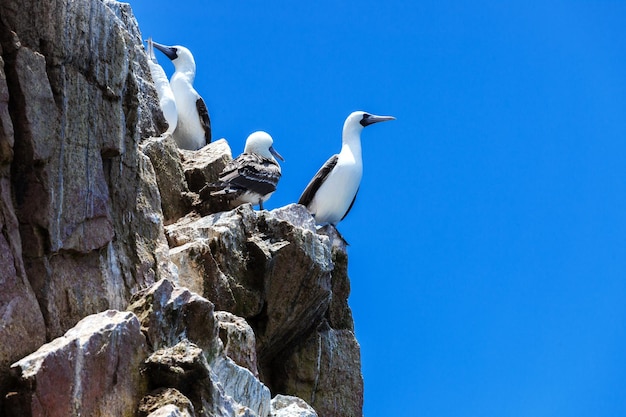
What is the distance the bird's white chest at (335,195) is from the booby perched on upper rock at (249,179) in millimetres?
1207

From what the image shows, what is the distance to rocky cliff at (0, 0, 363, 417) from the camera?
828cm

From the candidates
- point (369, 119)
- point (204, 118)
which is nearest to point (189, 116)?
point (204, 118)

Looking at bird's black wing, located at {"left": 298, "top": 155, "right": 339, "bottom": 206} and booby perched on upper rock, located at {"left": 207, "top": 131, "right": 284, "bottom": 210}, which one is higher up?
bird's black wing, located at {"left": 298, "top": 155, "right": 339, "bottom": 206}

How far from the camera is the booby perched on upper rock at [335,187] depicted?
56.0ft

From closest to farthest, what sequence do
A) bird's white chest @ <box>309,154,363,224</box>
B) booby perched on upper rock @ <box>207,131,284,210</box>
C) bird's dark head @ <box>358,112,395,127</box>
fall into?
booby perched on upper rock @ <box>207,131,284,210</box>, bird's white chest @ <box>309,154,363,224</box>, bird's dark head @ <box>358,112,395,127</box>

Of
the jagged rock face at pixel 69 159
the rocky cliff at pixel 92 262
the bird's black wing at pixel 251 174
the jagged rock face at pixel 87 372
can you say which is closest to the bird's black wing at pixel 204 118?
the bird's black wing at pixel 251 174

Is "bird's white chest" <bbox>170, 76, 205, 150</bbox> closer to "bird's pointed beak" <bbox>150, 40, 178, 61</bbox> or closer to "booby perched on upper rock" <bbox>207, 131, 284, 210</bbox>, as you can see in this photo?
"bird's pointed beak" <bbox>150, 40, 178, 61</bbox>

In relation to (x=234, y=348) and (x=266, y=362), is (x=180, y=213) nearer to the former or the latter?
(x=266, y=362)

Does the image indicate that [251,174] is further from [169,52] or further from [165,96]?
[169,52]

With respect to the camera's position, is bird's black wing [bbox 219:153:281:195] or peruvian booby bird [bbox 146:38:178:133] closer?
bird's black wing [bbox 219:153:281:195]

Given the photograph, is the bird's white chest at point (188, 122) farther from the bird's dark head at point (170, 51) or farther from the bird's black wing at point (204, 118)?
the bird's dark head at point (170, 51)

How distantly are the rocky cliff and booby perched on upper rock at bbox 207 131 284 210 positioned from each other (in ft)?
6.13

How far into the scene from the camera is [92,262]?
381 inches

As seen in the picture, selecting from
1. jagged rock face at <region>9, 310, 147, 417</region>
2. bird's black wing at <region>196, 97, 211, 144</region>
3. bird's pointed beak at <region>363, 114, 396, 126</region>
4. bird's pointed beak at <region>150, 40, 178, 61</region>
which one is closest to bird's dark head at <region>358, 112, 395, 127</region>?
bird's pointed beak at <region>363, 114, 396, 126</region>
